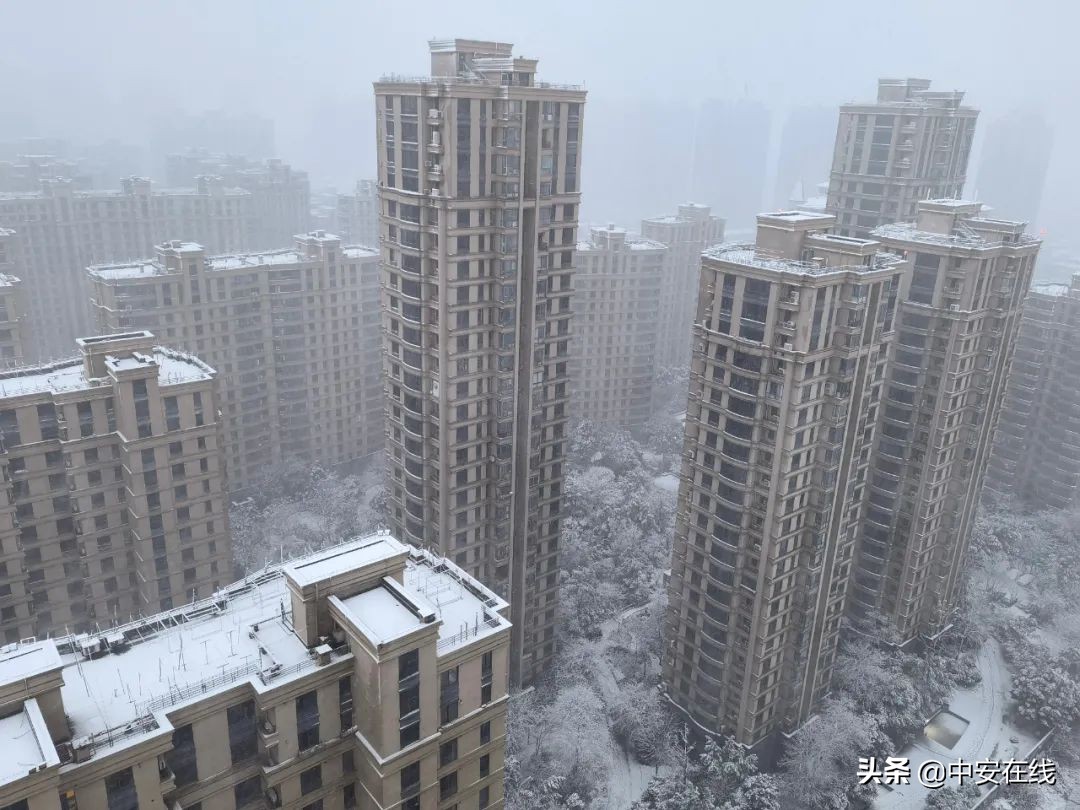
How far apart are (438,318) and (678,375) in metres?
→ 108

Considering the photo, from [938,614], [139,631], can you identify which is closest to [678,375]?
[938,614]

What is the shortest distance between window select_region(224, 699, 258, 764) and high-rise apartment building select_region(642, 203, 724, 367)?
454ft

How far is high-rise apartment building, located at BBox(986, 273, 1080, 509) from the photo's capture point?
119 metres

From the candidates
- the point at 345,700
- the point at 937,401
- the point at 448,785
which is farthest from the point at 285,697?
the point at 937,401

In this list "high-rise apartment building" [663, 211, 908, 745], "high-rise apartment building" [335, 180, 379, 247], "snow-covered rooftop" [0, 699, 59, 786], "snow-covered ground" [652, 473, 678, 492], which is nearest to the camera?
"snow-covered rooftop" [0, 699, 59, 786]

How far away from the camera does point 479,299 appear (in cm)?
6869

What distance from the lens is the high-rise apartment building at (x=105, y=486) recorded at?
68250 millimetres

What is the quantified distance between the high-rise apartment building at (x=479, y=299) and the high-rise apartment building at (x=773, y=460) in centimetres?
1416

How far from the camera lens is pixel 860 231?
4117 inches

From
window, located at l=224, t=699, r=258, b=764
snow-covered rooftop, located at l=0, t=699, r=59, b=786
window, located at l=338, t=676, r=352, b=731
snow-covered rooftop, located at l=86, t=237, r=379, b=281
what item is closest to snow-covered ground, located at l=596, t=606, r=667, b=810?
window, located at l=338, t=676, r=352, b=731

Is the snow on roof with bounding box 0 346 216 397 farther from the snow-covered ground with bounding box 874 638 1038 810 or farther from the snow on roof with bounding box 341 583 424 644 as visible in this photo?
the snow-covered ground with bounding box 874 638 1038 810

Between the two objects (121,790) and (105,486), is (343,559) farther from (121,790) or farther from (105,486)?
(105,486)

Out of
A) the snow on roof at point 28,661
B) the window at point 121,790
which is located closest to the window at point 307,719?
the window at point 121,790

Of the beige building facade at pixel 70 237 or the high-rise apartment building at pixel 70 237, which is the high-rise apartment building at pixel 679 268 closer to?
the high-rise apartment building at pixel 70 237
